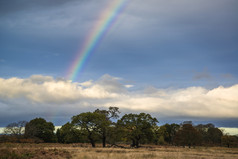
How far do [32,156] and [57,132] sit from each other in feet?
269

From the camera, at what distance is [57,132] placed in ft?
341

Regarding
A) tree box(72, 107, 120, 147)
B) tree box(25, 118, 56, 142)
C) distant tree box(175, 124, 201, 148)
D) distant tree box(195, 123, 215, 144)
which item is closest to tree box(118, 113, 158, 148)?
tree box(72, 107, 120, 147)

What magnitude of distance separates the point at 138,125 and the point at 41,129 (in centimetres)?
4659

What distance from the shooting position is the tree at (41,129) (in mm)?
85406

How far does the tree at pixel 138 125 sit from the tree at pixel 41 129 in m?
39.8

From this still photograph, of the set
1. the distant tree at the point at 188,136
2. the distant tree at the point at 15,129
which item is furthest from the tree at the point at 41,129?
the distant tree at the point at 188,136

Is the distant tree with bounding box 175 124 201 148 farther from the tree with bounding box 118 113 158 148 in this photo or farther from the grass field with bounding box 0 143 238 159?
the grass field with bounding box 0 143 238 159

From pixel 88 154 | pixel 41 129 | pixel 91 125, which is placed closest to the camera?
pixel 88 154

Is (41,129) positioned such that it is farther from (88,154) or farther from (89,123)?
(88,154)

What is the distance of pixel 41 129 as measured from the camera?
90750mm

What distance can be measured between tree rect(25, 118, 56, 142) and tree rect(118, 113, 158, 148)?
39.8 meters

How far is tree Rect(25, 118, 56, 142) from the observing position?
280ft

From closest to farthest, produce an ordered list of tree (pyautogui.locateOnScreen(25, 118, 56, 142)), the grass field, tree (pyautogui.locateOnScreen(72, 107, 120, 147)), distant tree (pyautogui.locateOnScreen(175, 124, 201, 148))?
the grass field
tree (pyautogui.locateOnScreen(72, 107, 120, 147))
distant tree (pyautogui.locateOnScreen(175, 124, 201, 148))
tree (pyautogui.locateOnScreen(25, 118, 56, 142))

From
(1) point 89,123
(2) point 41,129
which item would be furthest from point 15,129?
(1) point 89,123
